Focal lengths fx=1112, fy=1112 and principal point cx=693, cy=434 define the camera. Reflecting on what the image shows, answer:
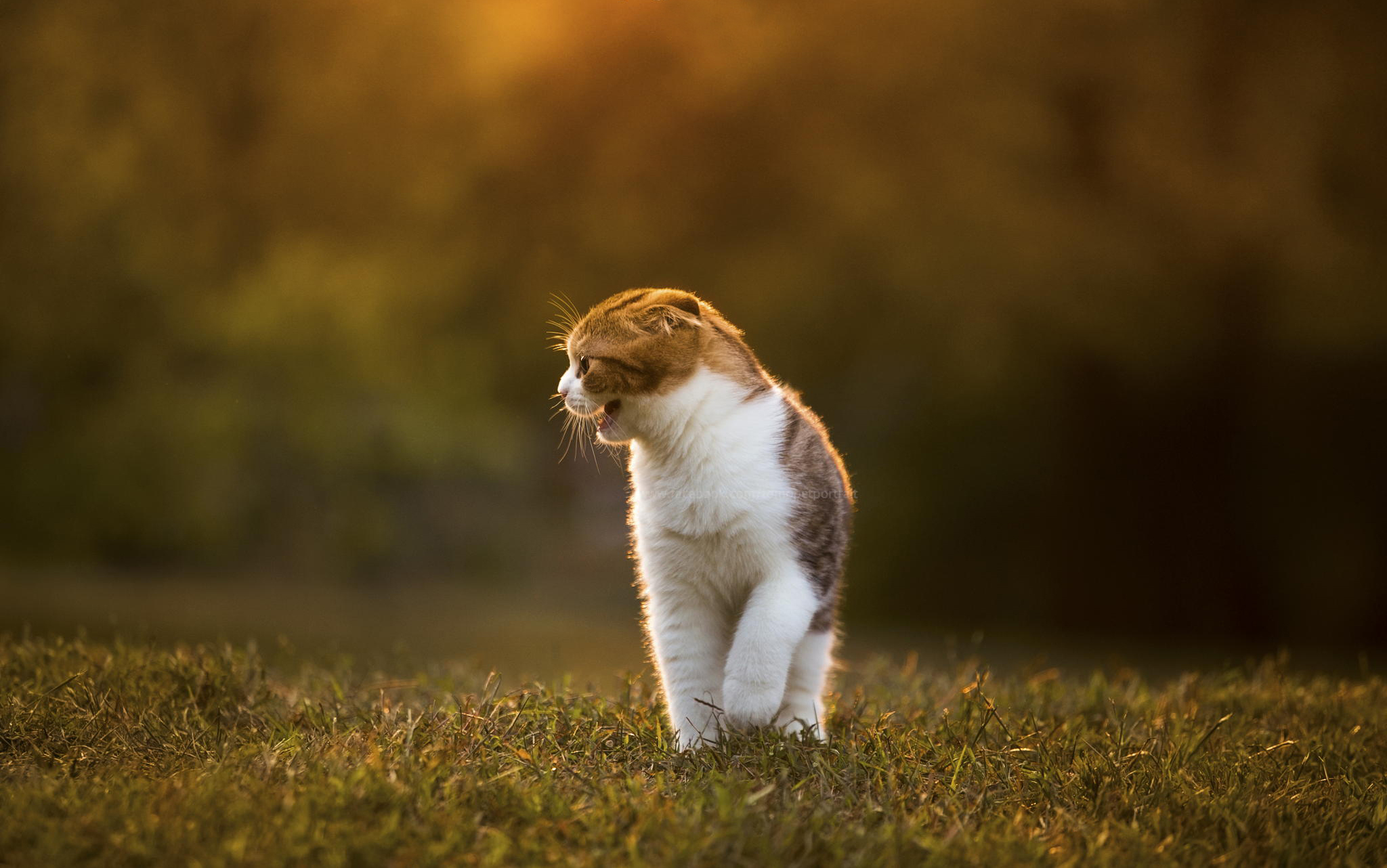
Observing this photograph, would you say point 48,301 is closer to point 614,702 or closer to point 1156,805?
point 614,702

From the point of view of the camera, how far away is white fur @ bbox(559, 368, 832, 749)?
2.82 metres

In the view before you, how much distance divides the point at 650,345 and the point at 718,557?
589 millimetres

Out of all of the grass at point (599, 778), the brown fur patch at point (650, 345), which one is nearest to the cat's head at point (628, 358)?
the brown fur patch at point (650, 345)

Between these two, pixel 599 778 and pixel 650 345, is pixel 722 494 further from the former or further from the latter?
pixel 599 778

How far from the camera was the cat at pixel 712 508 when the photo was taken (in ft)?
9.39

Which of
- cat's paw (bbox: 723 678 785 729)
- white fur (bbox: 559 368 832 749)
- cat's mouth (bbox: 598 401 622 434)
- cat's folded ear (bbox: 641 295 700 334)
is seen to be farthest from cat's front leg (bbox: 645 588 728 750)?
cat's folded ear (bbox: 641 295 700 334)

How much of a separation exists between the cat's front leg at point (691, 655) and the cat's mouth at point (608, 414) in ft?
1.54

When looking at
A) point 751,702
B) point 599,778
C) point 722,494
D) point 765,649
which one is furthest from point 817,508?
point 599,778

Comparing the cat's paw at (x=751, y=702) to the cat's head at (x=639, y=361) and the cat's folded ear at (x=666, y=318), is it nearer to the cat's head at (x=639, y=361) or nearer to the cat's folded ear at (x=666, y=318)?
the cat's head at (x=639, y=361)

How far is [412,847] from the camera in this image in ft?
6.65

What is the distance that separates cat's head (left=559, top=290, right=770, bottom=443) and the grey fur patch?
218 mm

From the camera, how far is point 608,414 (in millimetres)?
3025

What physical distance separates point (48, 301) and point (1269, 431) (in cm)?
1050

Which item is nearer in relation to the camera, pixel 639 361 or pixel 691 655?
pixel 639 361
